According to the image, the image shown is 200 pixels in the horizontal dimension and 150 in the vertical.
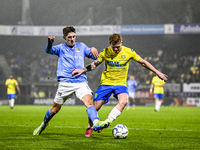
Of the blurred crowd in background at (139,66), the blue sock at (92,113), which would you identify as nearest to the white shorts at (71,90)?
the blue sock at (92,113)

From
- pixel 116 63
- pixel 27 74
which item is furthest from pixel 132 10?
pixel 116 63

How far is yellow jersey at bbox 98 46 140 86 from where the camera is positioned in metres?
6.32

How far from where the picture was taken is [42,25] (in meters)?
33.5

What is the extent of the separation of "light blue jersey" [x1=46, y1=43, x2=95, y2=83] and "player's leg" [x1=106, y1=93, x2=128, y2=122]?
798 millimetres

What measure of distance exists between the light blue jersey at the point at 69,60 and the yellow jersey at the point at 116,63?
1.40ft

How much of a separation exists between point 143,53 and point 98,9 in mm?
6597

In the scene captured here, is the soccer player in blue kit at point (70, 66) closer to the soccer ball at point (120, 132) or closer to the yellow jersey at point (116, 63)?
the yellow jersey at point (116, 63)

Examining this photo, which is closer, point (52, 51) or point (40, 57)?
point (52, 51)

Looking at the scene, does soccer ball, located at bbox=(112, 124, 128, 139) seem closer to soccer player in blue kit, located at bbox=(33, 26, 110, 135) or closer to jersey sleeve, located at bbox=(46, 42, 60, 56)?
soccer player in blue kit, located at bbox=(33, 26, 110, 135)

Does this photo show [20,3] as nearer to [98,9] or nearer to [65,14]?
[65,14]

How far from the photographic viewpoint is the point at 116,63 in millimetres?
6336

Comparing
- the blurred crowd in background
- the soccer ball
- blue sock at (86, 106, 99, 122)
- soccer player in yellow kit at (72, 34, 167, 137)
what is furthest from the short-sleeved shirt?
the blurred crowd in background

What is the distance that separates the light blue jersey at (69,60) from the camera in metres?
5.96

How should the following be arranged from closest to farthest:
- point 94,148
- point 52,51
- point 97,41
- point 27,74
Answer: point 94,148
point 52,51
point 27,74
point 97,41
